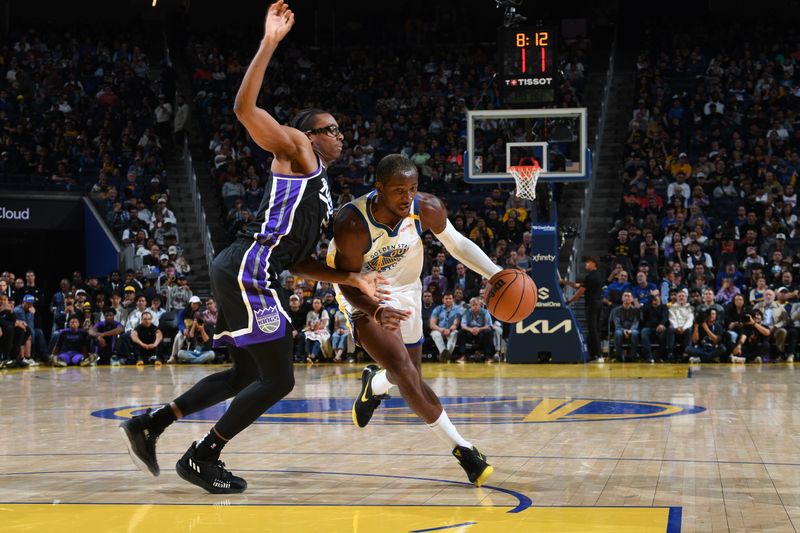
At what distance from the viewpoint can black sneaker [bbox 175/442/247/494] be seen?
16.6 ft

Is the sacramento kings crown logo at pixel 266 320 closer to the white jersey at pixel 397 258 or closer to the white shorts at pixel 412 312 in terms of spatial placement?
the white jersey at pixel 397 258

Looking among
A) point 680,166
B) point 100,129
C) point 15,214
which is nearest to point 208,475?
point 680,166

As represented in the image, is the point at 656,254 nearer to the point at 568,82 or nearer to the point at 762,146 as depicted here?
the point at 762,146

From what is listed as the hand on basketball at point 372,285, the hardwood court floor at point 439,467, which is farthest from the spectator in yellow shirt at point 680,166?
the hand on basketball at point 372,285

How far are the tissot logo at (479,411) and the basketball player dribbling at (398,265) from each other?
2.34 meters

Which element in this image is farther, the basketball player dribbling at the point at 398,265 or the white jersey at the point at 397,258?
the white jersey at the point at 397,258

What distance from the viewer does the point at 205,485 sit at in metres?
5.07

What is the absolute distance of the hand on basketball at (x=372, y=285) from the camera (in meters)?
5.43

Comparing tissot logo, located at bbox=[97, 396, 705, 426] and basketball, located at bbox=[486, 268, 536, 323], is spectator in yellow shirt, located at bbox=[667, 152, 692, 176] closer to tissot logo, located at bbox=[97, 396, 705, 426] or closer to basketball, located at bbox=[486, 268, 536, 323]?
tissot logo, located at bbox=[97, 396, 705, 426]

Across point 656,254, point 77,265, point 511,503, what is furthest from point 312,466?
point 77,265

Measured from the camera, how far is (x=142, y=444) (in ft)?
17.6

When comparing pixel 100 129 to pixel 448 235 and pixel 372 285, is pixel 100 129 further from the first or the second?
pixel 372 285

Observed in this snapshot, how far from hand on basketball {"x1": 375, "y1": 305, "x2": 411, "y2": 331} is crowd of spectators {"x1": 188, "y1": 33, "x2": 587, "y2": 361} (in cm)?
1198

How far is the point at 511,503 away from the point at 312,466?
5.10ft
